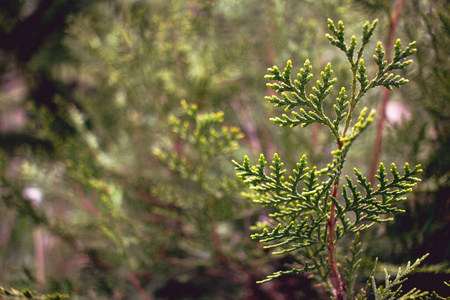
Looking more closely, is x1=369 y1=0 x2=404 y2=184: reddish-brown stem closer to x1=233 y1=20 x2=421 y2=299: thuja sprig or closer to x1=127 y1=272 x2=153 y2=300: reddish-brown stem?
x1=233 y1=20 x2=421 y2=299: thuja sprig

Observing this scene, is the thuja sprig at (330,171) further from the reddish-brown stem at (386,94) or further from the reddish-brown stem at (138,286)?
the reddish-brown stem at (138,286)

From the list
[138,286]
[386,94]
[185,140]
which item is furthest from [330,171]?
[185,140]

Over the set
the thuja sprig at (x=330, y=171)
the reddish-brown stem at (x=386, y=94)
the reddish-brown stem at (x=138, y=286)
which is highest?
the reddish-brown stem at (x=386, y=94)

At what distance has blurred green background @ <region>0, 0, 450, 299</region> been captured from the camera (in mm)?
796

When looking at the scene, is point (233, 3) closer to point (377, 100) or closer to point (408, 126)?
point (377, 100)

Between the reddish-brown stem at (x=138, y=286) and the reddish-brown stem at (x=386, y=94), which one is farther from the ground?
the reddish-brown stem at (x=386, y=94)

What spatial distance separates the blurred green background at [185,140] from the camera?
2.61 feet

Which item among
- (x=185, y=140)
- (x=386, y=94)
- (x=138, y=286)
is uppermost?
(x=185, y=140)

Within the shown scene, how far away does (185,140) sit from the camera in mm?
1288

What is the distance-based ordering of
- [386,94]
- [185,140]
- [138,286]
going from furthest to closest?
1. [185,140]
2. [138,286]
3. [386,94]

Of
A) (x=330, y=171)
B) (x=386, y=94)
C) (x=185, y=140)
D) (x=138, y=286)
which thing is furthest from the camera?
(x=185, y=140)

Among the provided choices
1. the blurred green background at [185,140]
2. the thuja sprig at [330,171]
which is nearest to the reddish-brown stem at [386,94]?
the blurred green background at [185,140]

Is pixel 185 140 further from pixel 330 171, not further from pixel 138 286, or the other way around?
pixel 330 171

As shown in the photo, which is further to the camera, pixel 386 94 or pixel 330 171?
pixel 386 94
